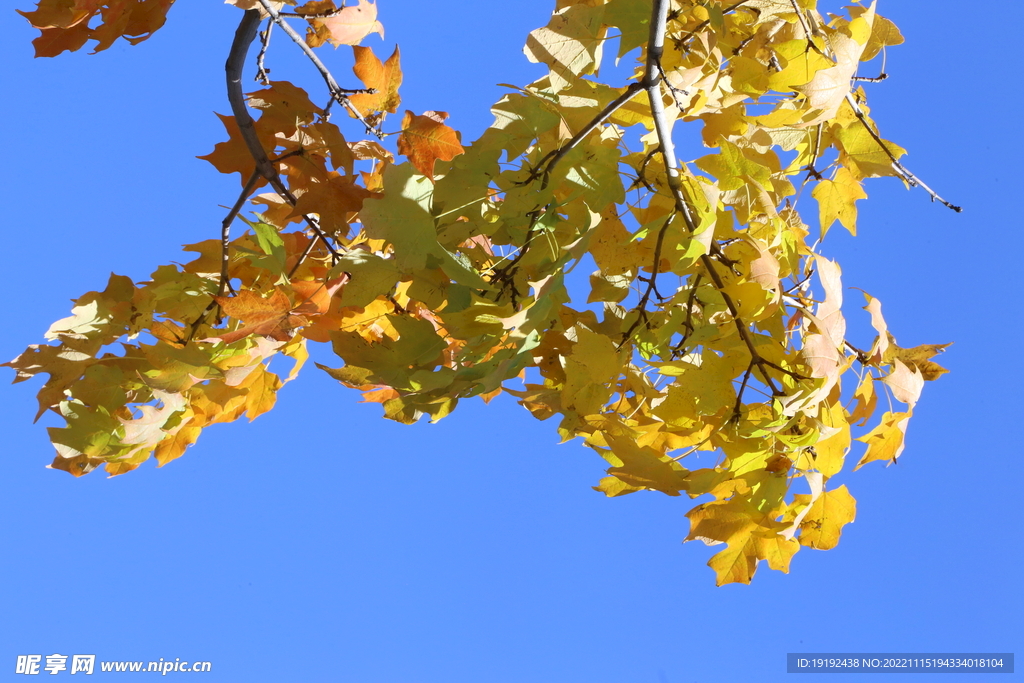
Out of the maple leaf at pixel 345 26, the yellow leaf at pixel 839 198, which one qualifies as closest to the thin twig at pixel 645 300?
the yellow leaf at pixel 839 198

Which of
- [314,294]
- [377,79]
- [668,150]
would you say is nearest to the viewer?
[668,150]

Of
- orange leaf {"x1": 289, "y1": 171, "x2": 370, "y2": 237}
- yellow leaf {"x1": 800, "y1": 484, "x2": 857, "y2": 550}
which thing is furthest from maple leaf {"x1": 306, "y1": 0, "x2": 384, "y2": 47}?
yellow leaf {"x1": 800, "y1": 484, "x2": 857, "y2": 550}

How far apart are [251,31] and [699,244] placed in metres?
0.45

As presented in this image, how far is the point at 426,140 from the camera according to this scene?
679mm

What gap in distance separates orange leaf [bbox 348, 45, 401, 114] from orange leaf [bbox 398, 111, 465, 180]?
4 cm

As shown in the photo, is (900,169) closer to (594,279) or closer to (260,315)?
(594,279)

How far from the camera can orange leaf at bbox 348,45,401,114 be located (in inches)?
27.4

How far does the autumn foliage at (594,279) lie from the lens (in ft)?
1.64

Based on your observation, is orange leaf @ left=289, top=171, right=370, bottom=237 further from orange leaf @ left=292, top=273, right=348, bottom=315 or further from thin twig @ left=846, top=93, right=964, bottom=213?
thin twig @ left=846, top=93, right=964, bottom=213

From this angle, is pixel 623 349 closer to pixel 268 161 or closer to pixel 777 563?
pixel 777 563

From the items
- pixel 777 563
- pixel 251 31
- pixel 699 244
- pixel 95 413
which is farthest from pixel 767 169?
pixel 95 413

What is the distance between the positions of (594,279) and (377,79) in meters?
0.28

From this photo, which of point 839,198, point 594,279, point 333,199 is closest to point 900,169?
point 839,198

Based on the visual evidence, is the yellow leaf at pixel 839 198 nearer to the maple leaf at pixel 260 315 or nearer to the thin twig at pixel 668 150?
the thin twig at pixel 668 150
